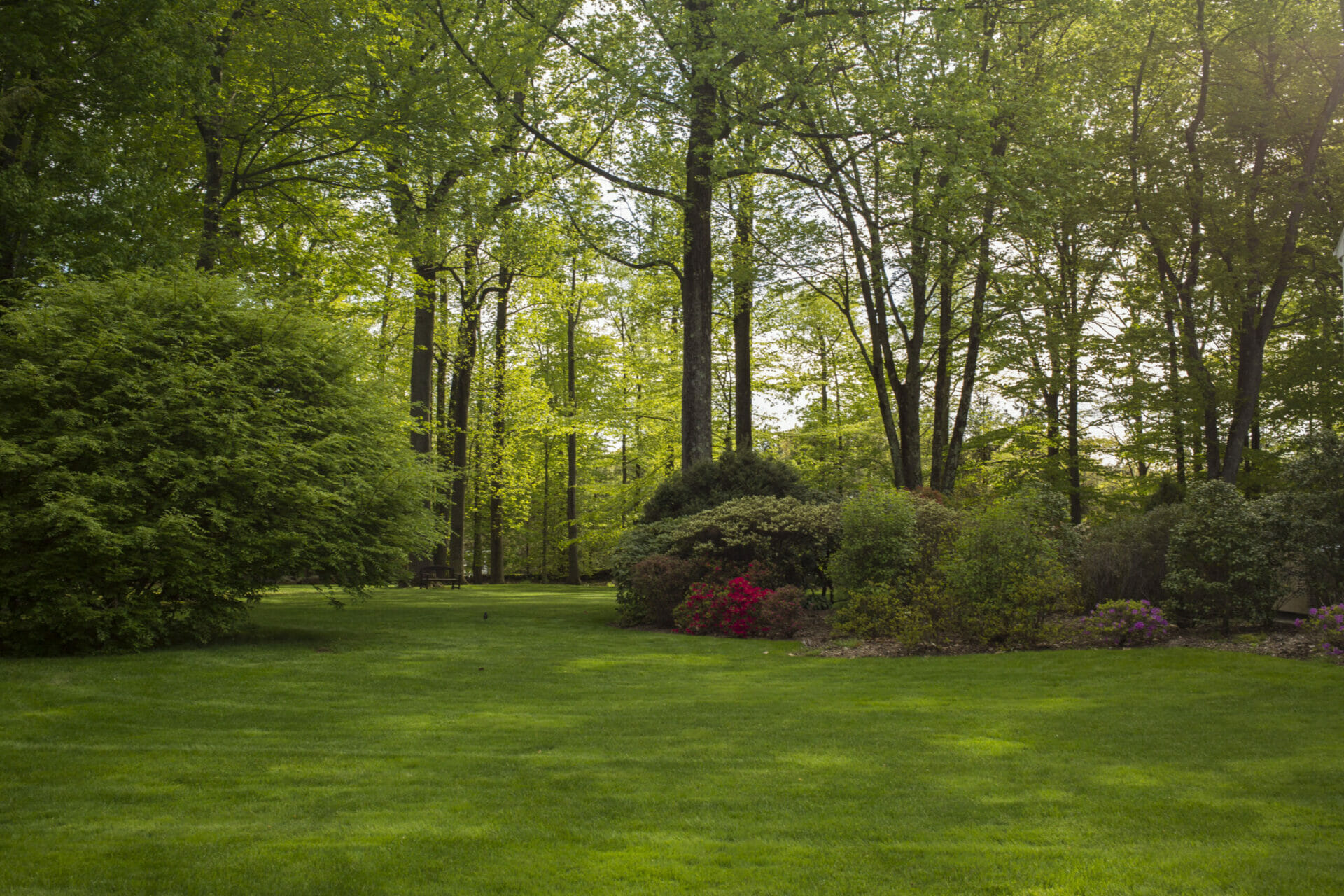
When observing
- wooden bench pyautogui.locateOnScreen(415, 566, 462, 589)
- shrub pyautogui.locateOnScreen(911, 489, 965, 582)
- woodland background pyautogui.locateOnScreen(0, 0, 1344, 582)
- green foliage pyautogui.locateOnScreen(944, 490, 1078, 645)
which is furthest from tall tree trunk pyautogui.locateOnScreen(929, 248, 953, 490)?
wooden bench pyautogui.locateOnScreen(415, 566, 462, 589)

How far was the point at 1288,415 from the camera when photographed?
2073 centimetres

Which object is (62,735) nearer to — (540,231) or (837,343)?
(540,231)

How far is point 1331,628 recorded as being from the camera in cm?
892

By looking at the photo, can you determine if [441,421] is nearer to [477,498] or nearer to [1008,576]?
[477,498]

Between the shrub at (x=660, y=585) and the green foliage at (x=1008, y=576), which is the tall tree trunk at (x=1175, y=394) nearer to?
the green foliage at (x=1008, y=576)

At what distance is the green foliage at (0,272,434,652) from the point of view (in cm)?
852

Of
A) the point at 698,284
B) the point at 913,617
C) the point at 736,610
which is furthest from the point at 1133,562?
the point at 698,284

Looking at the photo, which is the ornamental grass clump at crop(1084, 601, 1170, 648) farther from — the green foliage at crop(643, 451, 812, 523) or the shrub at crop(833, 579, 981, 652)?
the green foliage at crop(643, 451, 812, 523)

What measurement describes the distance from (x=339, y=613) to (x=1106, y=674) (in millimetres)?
11009

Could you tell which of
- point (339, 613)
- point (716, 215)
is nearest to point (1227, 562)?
point (339, 613)

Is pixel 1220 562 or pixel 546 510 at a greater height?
pixel 546 510

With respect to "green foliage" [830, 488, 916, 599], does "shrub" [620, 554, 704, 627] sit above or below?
below

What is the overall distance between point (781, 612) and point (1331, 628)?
6.15m

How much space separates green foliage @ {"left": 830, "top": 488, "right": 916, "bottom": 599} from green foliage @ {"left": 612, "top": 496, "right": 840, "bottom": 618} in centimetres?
93
